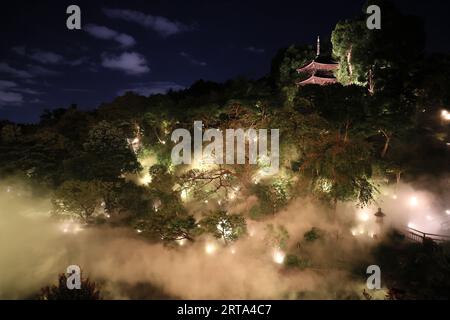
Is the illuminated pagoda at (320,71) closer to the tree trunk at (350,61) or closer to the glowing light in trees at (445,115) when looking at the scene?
the tree trunk at (350,61)

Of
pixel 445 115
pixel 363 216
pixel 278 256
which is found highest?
pixel 445 115

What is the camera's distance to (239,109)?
53.0 feet

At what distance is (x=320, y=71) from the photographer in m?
23.3

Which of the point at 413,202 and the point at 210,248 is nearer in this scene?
the point at 210,248

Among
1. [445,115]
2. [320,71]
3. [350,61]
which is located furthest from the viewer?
[320,71]

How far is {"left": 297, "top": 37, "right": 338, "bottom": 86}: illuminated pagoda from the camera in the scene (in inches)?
894

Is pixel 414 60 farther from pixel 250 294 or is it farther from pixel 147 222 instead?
pixel 147 222

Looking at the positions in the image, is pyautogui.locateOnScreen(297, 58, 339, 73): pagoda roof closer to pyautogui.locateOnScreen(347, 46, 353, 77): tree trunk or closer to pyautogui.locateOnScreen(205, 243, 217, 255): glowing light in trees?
pyautogui.locateOnScreen(347, 46, 353, 77): tree trunk

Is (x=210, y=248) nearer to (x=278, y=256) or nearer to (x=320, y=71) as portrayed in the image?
(x=278, y=256)

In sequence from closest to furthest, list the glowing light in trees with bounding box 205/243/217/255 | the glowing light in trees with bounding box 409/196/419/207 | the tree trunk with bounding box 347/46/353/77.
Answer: the glowing light in trees with bounding box 205/243/217/255, the glowing light in trees with bounding box 409/196/419/207, the tree trunk with bounding box 347/46/353/77

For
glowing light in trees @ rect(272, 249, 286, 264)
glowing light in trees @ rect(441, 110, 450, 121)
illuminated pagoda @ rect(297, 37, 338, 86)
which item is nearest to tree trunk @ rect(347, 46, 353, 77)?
illuminated pagoda @ rect(297, 37, 338, 86)

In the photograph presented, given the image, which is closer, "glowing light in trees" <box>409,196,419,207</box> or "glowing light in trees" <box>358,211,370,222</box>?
"glowing light in trees" <box>358,211,370,222</box>

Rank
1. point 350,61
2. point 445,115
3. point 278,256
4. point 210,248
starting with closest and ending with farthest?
point 278,256
point 210,248
point 350,61
point 445,115

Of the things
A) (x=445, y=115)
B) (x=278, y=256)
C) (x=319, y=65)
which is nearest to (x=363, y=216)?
(x=278, y=256)
